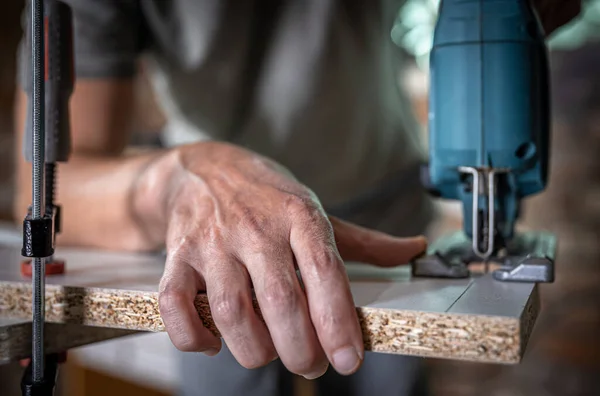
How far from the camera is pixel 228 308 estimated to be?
0.55 metres

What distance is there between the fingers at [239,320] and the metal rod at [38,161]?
0.19 metres

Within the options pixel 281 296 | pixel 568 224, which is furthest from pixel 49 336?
pixel 568 224

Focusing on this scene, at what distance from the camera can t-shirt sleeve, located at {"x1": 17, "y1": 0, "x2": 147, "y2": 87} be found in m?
1.15

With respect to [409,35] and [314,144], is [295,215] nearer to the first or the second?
[314,144]

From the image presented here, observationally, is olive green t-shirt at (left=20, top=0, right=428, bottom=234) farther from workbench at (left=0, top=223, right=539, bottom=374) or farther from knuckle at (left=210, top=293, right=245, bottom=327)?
knuckle at (left=210, top=293, right=245, bottom=327)

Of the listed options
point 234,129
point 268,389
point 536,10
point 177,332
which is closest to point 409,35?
point 234,129

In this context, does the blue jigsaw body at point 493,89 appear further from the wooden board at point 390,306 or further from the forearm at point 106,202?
the forearm at point 106,202

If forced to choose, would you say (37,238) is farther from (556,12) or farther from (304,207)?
(556,12)

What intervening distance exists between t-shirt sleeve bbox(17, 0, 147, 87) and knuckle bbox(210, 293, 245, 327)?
30.1 inches

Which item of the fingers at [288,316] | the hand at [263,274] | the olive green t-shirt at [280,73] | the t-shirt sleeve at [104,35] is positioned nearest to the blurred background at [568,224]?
the olive green t-shirt at [280,73]

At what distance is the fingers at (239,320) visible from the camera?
548mm

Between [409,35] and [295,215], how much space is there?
1.19 m

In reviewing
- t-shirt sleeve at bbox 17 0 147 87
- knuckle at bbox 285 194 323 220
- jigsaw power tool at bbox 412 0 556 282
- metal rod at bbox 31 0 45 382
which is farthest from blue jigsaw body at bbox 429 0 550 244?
t-shirt sleeve at bbox 17 0 147 87

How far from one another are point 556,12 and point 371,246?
1.44 feet
